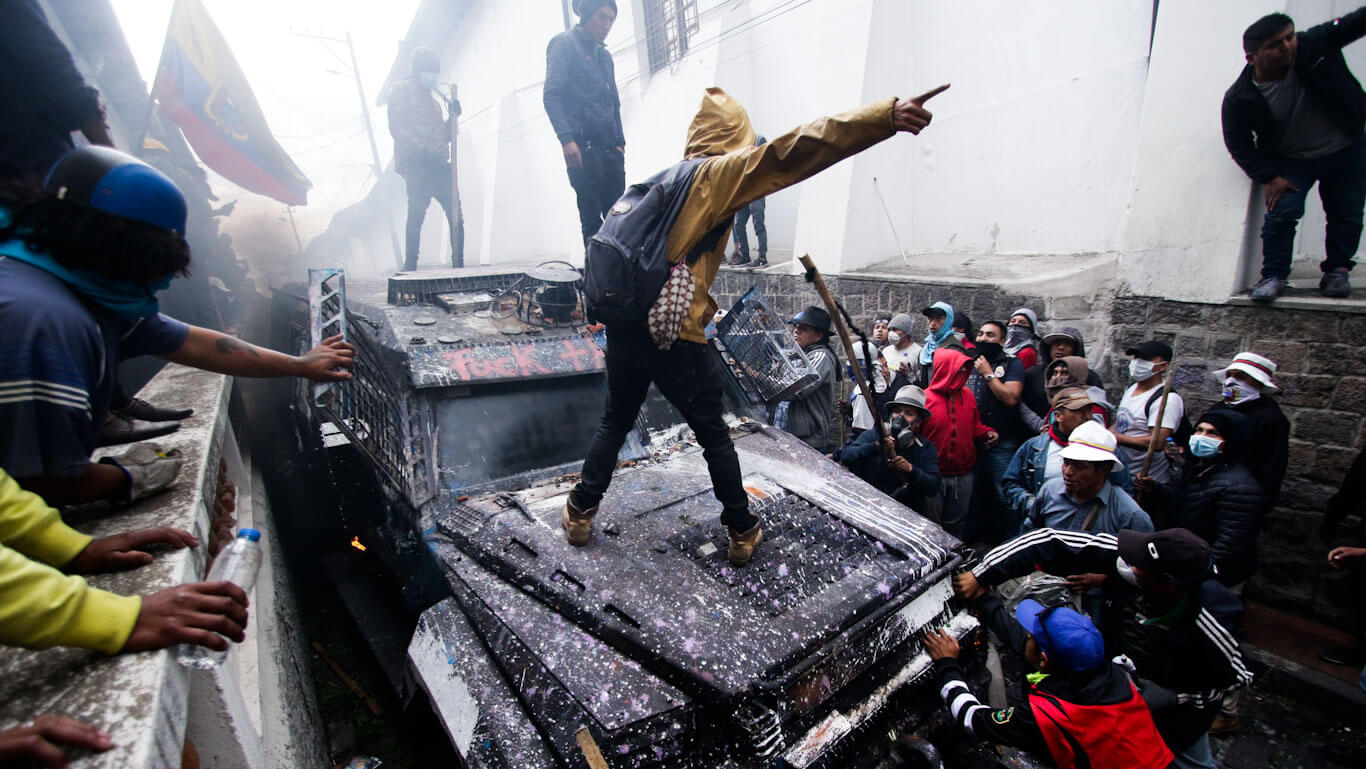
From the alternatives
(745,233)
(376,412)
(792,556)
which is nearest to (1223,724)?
(792,556)

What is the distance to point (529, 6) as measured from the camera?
39.7ft

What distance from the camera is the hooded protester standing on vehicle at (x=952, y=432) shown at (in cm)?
381

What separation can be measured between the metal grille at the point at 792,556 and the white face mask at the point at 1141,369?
2613 millimetres

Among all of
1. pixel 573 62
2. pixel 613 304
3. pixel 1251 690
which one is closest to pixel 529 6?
pixel 573 62

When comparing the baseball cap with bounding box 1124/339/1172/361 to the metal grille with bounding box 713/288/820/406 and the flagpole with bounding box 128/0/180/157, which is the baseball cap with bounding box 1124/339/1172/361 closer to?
the metal grille with bounding box 713/288/820/406

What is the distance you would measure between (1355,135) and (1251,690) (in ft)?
10.8

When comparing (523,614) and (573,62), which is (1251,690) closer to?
(523,614)

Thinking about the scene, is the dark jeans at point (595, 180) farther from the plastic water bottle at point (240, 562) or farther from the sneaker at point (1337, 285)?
the sneaker at point (1337, 285)

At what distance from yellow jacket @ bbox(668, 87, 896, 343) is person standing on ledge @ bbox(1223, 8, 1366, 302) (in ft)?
10.7

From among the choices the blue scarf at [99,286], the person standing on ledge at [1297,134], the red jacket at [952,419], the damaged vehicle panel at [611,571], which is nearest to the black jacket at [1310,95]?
the person standing on ledge at [1297,134]

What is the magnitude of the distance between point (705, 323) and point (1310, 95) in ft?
13.3

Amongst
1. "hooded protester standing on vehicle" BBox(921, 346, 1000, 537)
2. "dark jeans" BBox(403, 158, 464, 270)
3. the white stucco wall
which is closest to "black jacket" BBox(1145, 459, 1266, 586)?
"hooded protester standing on vehicle" BBox(921, 346, 1000, 537)

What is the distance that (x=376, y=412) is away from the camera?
3.06 m

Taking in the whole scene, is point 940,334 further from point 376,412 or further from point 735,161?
point 376,412
